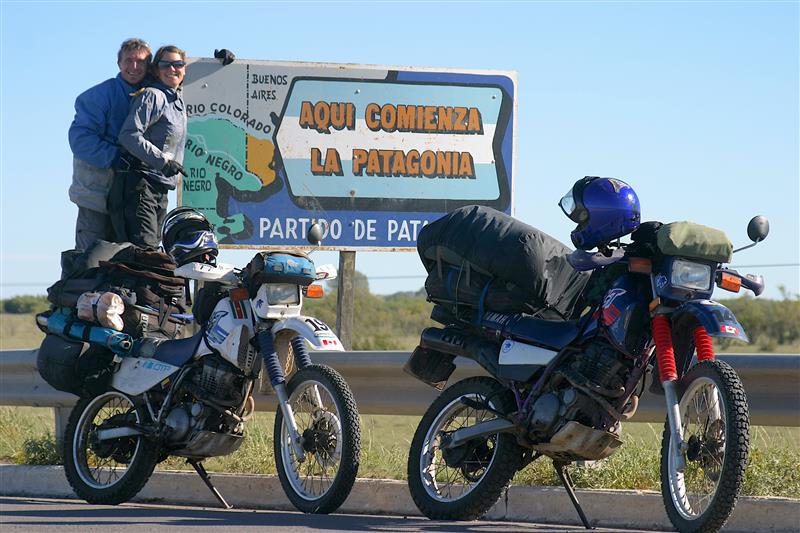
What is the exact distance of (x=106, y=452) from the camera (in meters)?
8.24

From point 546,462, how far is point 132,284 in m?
2.68

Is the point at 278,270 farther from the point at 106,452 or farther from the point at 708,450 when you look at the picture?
the point at 708,450

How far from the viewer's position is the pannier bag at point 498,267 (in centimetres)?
713

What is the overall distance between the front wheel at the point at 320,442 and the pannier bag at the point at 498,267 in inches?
31.7

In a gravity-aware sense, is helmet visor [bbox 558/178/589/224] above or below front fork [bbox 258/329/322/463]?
above

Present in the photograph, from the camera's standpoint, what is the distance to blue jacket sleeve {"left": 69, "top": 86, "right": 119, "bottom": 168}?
9828mm

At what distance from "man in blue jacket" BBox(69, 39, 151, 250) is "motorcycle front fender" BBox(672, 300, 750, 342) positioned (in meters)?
4.81

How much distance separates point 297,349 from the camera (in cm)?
753

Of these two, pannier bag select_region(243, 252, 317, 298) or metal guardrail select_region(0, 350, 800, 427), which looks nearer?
metal guardrail select_region(0, 350, 800, 427)

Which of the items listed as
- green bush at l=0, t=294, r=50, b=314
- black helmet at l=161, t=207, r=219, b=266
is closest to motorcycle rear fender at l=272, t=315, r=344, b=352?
black helmet at l=161, t=207, r=219, b=266

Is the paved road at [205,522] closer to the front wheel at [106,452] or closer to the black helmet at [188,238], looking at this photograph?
the front wheel at [106,452]

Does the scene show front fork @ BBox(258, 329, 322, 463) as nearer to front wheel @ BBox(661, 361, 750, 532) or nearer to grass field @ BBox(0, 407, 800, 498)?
grass field @ BBox(0, 407, 800, 498)

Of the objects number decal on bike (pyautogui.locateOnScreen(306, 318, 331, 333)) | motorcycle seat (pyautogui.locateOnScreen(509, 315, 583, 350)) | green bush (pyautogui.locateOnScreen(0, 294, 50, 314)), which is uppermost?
motorcycle seat (pyautogui.locateOnScreen(509, 315, 583, 350))

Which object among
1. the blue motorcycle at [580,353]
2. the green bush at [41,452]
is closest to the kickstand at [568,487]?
the blue motorcycle at [580,353]
